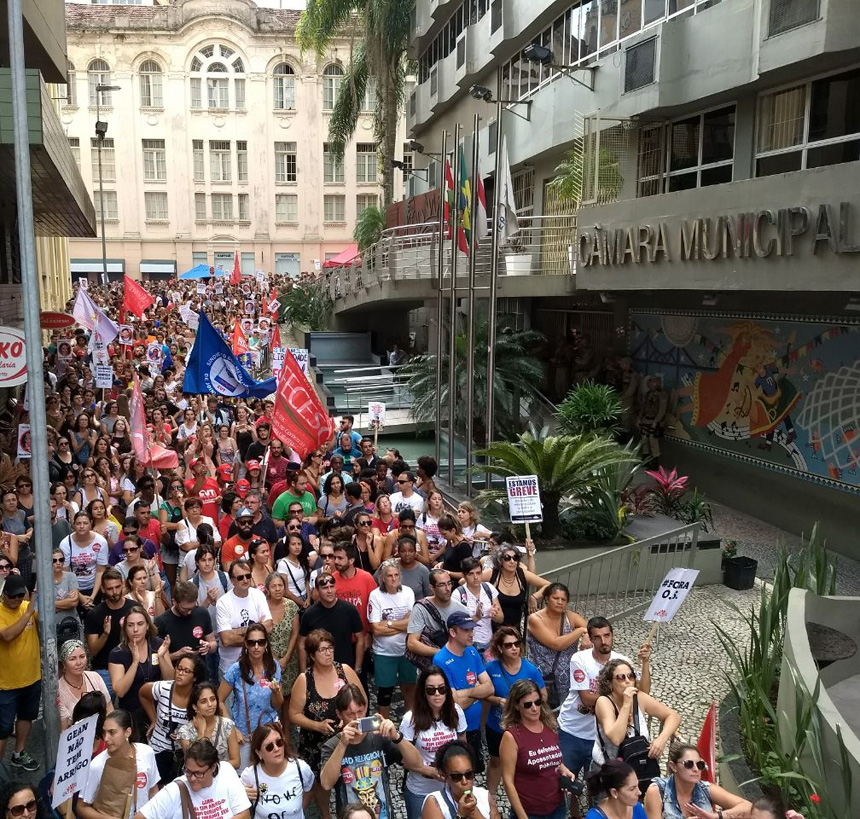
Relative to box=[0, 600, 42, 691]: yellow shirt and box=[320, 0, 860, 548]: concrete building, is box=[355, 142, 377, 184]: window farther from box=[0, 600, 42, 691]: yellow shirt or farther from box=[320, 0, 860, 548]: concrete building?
box=[0, 600, 42, 691]: yellow shirt

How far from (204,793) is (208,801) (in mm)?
45

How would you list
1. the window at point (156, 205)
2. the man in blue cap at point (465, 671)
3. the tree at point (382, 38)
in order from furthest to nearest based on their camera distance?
the window at point (156, 205), the tree at point (382, 38), the man in blue cap at point (465, 671)

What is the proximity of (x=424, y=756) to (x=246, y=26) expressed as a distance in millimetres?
63766

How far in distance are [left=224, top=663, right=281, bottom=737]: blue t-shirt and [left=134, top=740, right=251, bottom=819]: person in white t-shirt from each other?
1.02m

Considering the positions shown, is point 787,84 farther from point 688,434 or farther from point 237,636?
point 237,636

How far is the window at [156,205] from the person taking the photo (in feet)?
204

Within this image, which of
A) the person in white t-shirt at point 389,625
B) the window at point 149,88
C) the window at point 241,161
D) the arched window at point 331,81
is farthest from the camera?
the window at point 241,161

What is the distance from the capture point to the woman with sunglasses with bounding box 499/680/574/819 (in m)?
5.08

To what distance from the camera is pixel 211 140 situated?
62.2 meters

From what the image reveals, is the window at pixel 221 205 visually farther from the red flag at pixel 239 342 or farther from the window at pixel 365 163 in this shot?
the red flag at pixel 239 342

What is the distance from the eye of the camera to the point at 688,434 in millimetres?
16031

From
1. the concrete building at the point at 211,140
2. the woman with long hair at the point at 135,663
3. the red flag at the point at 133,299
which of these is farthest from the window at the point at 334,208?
the woman with long hair at the point at 135,663

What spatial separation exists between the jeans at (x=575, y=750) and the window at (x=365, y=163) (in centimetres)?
6043

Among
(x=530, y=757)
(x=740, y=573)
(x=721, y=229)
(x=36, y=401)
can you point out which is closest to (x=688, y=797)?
(x=530, y=757)
